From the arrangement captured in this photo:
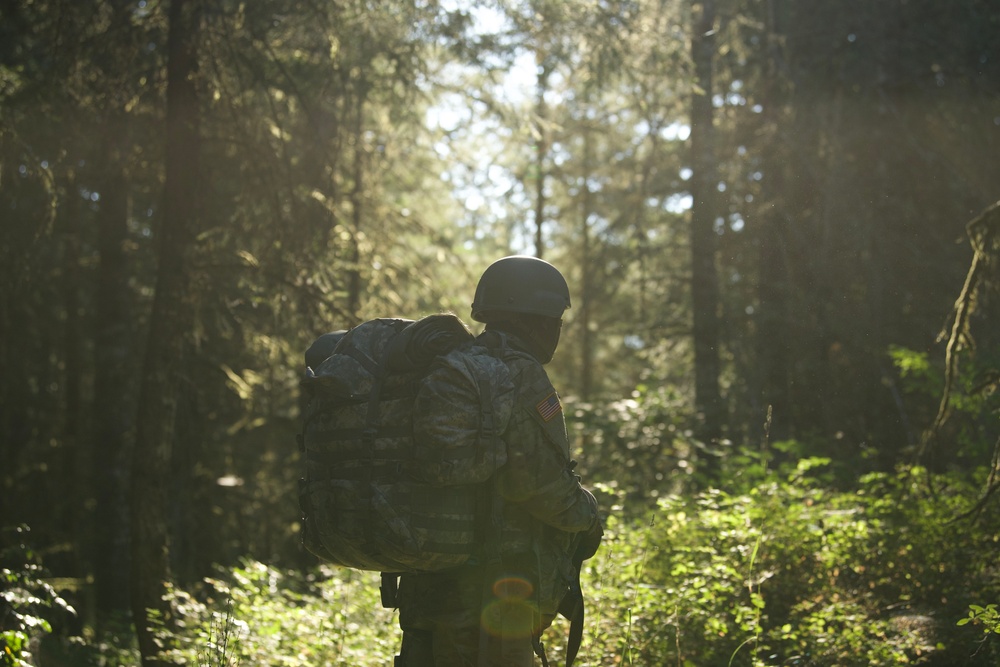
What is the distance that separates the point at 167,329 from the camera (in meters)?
7.41

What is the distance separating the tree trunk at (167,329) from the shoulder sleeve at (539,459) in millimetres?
4493

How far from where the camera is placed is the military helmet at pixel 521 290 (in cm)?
414

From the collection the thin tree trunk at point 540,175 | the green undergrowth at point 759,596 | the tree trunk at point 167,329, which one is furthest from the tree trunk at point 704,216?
the tree trunk at point 167,329

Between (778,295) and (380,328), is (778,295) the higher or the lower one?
the higher one

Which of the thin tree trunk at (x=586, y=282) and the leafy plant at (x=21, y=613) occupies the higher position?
the thin tree trunk at (x=586, y=282)

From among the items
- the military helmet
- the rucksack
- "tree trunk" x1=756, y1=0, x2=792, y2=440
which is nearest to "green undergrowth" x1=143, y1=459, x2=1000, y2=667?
the rucksack

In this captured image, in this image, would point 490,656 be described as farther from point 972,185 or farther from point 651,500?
point 972,185

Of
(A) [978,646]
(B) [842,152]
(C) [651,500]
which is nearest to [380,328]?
(A) [978,646]

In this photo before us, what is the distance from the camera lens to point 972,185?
35.0ft

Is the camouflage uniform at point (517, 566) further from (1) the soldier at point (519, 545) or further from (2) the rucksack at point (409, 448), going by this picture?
(2) the rucksack at point (409, 448)

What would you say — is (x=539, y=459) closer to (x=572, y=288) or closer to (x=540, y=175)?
(x=572, y=288)

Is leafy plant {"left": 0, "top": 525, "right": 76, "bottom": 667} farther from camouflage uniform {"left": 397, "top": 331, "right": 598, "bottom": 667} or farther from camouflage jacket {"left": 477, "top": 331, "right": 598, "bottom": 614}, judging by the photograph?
camouflage jacket {"left": 477, "top": 331, "right": 598, "bottom": 614}

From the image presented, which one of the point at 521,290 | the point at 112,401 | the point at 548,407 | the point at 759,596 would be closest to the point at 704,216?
the point at 759,596

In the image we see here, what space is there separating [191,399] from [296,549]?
28.9 feet
